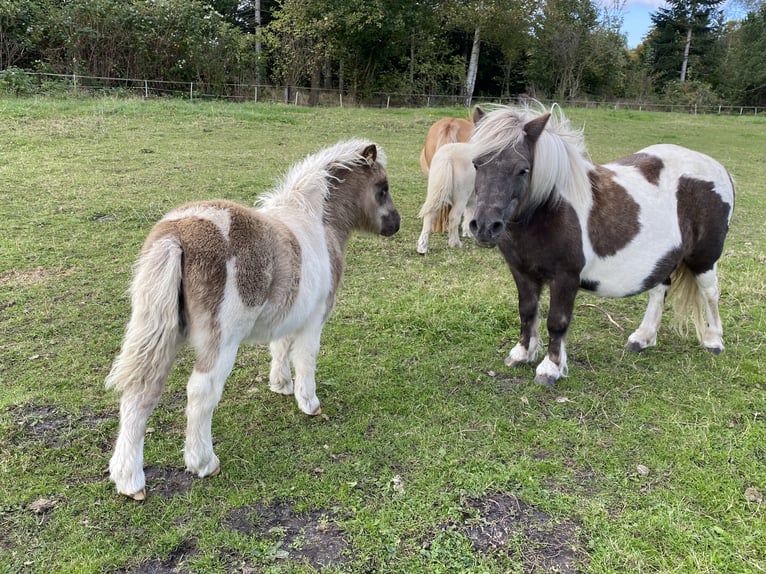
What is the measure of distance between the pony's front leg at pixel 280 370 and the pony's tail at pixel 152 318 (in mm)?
1115

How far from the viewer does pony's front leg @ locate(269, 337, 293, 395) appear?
3.60m

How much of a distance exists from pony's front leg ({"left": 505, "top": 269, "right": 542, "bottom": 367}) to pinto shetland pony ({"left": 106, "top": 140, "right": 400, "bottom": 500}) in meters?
1.67

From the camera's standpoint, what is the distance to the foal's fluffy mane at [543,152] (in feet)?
11.1

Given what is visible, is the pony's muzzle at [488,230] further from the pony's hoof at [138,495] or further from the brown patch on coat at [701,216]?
the pony's hoof at [138,495]

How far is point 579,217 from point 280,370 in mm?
2455

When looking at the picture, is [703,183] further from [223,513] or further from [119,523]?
[119,523]

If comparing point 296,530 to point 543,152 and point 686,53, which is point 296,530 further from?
point 686,53

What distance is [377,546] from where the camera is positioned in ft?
7.91

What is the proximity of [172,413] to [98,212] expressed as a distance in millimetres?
4906

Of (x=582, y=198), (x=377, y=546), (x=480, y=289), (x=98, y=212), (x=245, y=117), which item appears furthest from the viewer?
(x=245, y=117)

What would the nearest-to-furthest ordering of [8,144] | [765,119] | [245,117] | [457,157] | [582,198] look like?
[582,198] < [457,157] < [8,144] < [245,117] < [765,119]

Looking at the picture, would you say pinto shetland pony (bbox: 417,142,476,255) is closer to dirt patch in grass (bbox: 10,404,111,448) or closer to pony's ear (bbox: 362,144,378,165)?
pony's ear (bbox: 362,144,378,165)

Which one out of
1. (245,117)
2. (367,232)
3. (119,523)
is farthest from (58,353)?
(245,117)

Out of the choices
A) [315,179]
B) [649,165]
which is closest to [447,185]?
[649,165]
